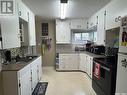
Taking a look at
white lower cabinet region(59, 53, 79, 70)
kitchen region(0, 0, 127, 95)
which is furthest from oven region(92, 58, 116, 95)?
white lower cabinet region(59, 53, 79, 70)

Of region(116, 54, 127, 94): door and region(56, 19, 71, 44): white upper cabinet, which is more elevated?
region(56, 19, 71, 44): white upper cabinet

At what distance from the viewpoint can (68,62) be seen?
15.9 feet

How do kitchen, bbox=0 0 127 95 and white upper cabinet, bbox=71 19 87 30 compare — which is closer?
kitchen, bbox=0 0 127 95

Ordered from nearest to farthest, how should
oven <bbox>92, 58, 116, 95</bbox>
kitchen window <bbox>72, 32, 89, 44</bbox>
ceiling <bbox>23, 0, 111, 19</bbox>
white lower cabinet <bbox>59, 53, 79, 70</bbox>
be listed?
oven <bbox>92, 58, 116, 95</bbox>
ceiling <bbox>23, 0, 111, 19</bbox>
white lower cabinet <bbox>59, 53, 79, 70</bbox>
kitchen window <bbox>72, 32, 89, 44</bbox>

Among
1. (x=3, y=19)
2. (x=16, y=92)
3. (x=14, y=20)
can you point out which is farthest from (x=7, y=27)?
(x=16, y=92)

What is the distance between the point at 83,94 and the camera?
9.12ft

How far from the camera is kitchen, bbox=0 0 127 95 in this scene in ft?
6.09

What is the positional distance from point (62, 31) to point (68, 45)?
0.86m

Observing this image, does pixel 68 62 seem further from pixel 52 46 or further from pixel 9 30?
pixel 9 30

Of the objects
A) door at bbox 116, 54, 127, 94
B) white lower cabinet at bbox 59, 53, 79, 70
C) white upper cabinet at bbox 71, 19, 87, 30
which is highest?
white upper cabinet at bbox 71, 19, 87, 30

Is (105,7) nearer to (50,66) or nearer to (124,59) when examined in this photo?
(124,59)

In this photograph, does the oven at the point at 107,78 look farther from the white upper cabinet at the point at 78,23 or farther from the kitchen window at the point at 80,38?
the kitchen window at the point at 80,38

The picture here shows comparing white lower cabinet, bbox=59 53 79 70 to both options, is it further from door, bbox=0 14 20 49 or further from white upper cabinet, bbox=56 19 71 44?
door, bbox=0 14 20 49

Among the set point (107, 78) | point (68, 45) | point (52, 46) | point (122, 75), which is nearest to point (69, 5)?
point (107, 78)
